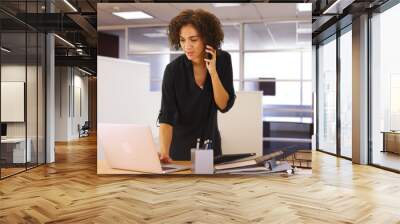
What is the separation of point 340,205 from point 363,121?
12.9 feet

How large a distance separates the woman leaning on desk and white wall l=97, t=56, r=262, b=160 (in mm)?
149

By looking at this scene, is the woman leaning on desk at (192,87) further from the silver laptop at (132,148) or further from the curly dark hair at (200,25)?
the silver laptop at (132,148)

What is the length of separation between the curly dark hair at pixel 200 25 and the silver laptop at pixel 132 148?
1.31m

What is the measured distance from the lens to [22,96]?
6836 mm

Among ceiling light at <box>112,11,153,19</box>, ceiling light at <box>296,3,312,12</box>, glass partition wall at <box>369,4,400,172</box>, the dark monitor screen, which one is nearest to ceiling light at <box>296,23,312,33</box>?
ceiling light at <box>296,3,312,12</box>

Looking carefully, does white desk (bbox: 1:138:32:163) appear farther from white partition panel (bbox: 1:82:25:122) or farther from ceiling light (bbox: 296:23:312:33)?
ceiling light (bbox: 296:23:312:33)

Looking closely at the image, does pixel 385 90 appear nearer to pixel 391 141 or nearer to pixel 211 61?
pixel 391 141

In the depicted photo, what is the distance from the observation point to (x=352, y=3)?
6805 mm

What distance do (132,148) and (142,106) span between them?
59cm

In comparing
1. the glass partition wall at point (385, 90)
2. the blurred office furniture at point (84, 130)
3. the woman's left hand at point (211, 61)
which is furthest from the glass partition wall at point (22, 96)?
the blurred office furniture at point (84, 130)

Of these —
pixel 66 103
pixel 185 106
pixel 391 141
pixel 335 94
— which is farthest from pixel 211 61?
pixel 66 103

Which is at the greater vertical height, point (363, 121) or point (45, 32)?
point (45, 32)

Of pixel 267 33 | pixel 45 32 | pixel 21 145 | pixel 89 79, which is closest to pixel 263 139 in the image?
pixel 267 33

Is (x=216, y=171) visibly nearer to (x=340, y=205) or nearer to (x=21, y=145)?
(x=340, y=205)
